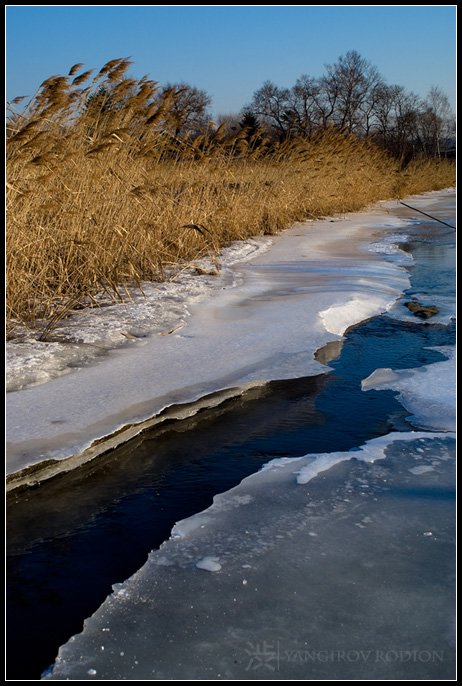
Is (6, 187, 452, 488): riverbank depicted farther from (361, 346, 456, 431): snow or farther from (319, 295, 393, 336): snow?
(361, 346, 456, 431): snow

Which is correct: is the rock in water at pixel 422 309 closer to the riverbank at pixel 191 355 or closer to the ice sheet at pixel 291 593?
the riverbank at pixel 191 355

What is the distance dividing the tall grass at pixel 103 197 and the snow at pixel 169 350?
0.30 meters

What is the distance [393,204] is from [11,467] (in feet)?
48.1

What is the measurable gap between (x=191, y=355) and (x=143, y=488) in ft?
4.07

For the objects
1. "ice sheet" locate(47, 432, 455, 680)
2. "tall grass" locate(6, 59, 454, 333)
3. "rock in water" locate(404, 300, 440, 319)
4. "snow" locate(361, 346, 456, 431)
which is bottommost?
"ice sheet" locate(47, 432, 455, 680)

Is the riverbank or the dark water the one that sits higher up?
the riverbank

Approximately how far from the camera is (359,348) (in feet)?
11.7

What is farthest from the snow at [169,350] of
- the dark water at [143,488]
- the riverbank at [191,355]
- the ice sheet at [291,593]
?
the ice sheet at [291,593]

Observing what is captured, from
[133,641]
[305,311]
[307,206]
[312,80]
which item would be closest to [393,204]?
[307,206]

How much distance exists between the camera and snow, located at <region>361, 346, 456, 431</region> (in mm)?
2529

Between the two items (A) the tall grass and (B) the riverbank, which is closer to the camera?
(B) the riverbank

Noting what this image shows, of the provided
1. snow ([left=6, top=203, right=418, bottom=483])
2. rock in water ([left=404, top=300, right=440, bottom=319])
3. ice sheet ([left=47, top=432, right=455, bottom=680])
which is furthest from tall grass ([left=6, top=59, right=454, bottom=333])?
ice sheet ([left=47, top=432, right=455, bottom=680])

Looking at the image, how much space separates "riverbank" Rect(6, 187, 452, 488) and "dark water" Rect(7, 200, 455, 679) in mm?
90

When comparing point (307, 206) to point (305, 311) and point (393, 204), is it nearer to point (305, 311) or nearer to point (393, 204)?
point (393, 204)
